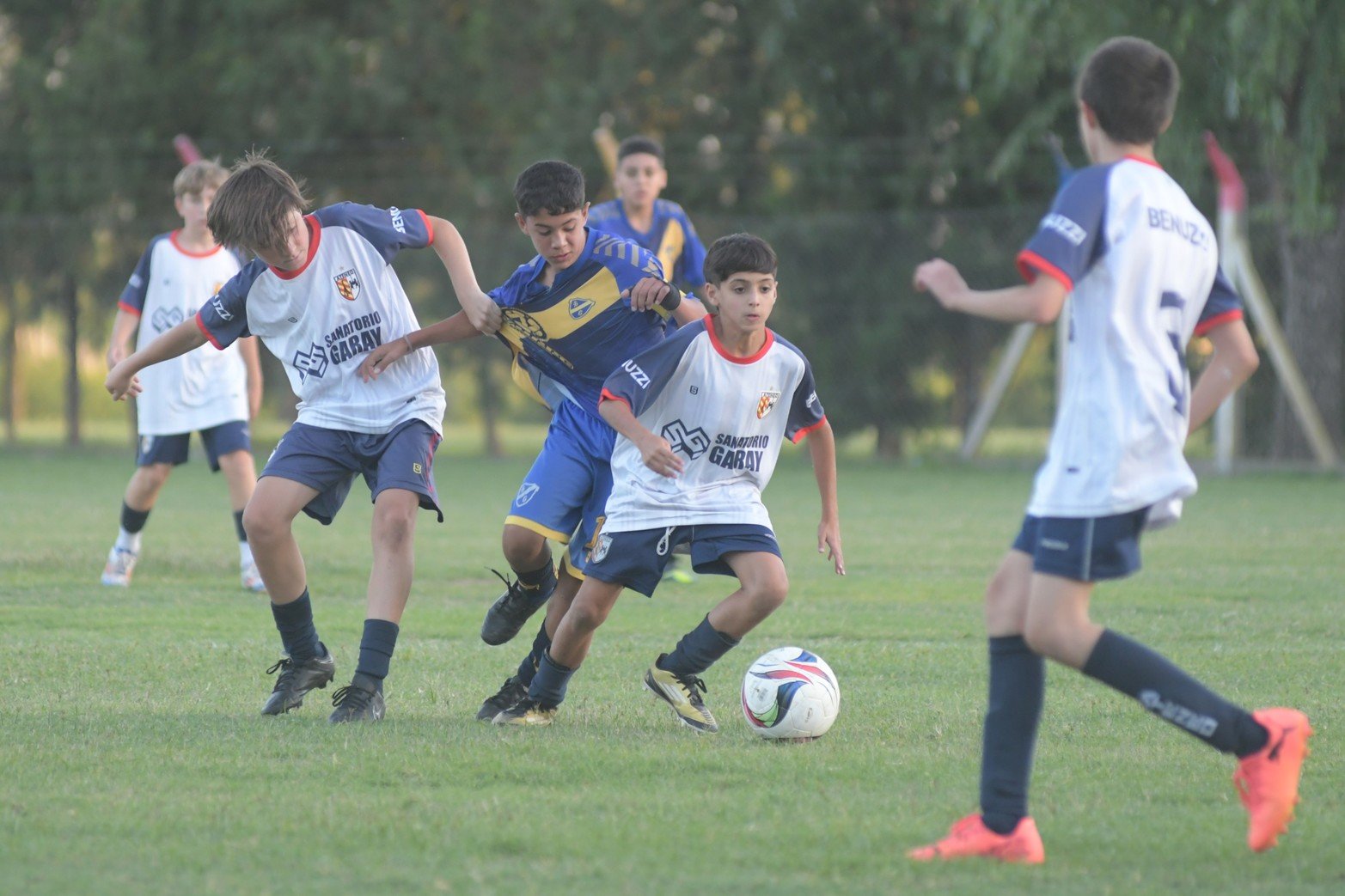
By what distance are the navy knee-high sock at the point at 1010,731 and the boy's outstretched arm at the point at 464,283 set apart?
225 cm

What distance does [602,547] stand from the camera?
4836 mm

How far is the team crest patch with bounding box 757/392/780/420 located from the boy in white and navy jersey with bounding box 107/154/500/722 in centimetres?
93

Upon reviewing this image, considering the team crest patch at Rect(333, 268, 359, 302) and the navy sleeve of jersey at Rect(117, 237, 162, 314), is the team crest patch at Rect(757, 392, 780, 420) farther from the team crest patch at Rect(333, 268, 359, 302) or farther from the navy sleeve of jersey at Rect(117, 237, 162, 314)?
the navy sleeve of jersey at Rect(117, 237, 162, 314)

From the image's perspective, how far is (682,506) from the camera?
15.7 feet

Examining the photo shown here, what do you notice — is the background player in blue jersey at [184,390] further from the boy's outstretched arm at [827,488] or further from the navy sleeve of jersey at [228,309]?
the boy's outstretched arm at [827,488]

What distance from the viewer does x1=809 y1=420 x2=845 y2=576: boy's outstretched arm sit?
4852 mm

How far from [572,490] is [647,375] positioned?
634 millimetres

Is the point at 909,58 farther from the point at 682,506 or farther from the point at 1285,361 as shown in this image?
the point at 682,506

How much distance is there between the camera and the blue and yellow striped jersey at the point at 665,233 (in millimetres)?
8711

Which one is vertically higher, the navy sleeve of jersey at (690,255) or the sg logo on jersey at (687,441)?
the navy sleeve of jersey at (690,255)

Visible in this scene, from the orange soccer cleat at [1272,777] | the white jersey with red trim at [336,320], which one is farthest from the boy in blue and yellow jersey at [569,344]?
the orange soccer cleat at [1272,777]

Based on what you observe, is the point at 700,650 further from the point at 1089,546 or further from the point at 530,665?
the point at 1089,546

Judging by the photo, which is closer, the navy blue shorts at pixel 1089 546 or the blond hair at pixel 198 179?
the navy blue shorts at pixel 1089 546

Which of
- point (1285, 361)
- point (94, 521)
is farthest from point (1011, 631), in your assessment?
point (1285, 361)
